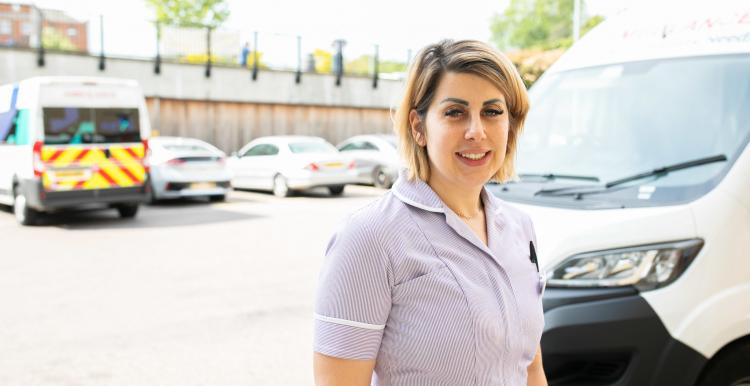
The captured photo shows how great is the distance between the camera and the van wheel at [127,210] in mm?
12453

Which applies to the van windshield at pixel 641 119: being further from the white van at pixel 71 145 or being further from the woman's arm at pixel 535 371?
the white van at pixel 71 145

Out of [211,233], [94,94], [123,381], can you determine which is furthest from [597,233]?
[94,94]

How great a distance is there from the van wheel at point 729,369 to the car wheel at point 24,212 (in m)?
11.0

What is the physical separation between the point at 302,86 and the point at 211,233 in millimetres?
14751

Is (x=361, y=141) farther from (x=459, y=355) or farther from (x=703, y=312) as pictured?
(x=459, y=355)

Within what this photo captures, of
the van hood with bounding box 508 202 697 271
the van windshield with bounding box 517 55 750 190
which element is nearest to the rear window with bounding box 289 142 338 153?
the van windshield with bounding box 517 55 750 190

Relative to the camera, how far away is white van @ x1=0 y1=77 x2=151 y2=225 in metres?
11.1

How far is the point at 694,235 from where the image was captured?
2.94 meters

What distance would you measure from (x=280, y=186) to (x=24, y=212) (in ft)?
20.5

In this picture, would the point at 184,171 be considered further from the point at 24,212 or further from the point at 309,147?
the point at 24,212

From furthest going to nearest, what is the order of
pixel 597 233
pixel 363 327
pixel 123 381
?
pixel 123 381, pixel 597 233, pixel 363 327

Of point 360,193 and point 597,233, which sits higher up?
point 597,233

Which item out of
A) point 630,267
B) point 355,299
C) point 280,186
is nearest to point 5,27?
point 280,186

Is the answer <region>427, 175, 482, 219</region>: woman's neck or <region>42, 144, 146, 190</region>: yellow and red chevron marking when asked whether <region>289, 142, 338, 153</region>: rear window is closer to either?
<region>42, 144, 146, 190</region>: yellow and red chevron marking
